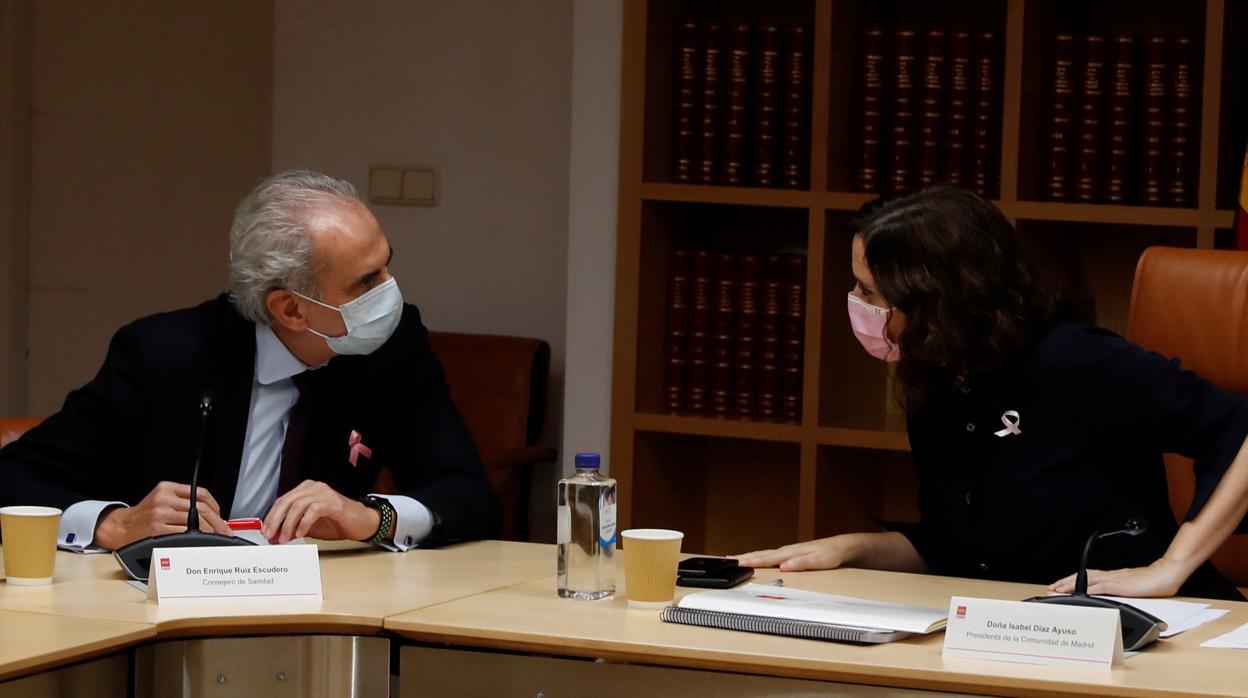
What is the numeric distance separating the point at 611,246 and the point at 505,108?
949 millimetres

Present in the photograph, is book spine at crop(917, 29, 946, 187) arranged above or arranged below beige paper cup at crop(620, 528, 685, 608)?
above

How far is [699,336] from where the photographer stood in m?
4.09

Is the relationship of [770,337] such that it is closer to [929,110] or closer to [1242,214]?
[929,110]

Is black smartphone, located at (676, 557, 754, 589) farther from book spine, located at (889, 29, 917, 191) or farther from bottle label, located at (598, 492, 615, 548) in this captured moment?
book spine, located at (889, 29, 917, 191)

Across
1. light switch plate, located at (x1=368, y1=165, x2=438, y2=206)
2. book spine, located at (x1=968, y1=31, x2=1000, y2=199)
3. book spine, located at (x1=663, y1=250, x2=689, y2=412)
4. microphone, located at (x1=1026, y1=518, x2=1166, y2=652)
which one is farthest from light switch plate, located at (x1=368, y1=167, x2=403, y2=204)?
microphone, located at (x1=1026, y1=518, x2=1166, y2=652)

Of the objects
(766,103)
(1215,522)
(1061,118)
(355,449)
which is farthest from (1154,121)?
(355,449)

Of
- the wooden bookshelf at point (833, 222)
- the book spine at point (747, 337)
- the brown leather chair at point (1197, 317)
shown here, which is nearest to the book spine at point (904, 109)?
the wooden bookshelf at point (833, 222)

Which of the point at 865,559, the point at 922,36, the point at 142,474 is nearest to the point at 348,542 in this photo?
the point at 142,474

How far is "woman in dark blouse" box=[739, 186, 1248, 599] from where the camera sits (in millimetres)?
2402

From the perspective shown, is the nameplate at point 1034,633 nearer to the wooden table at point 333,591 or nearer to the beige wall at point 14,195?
the wooden table at point 333,591

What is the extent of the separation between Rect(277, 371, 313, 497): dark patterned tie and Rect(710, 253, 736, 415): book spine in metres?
1.61

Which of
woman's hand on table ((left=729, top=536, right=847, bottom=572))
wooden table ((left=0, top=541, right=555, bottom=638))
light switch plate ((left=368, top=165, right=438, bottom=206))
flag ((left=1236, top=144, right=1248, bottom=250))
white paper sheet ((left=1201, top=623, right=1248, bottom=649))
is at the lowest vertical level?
wooden table ((left=0, top=541, right=555, bottom=638))

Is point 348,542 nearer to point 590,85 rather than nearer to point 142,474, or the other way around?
point 142,474

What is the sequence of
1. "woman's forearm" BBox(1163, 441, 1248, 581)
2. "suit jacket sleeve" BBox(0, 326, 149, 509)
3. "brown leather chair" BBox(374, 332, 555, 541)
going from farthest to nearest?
"brown leather chair" BBox(374, 332, 555, 541)
"suit jacket sleeve" BBox(0, 326, 149, 509)
"woman's forearm" BBox(1163, 441, 1248, 581)
